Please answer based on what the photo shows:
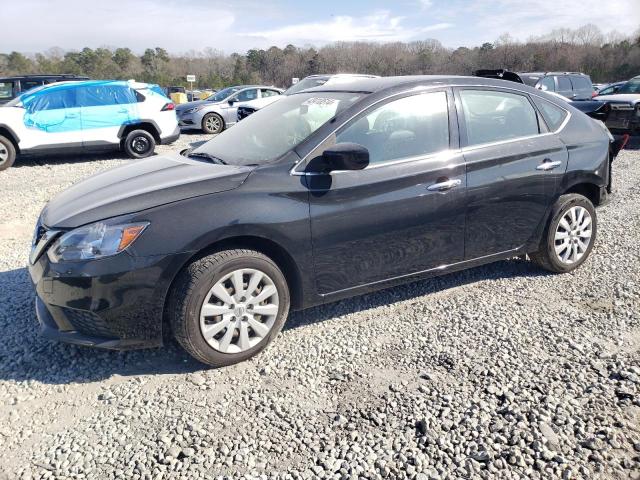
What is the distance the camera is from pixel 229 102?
15.9 metres

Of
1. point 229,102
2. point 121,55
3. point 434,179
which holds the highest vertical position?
point 121,55

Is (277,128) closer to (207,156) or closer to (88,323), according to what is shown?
(207,156)

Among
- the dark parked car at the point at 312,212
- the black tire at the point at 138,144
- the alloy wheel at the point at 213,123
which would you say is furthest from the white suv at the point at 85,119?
the dark parked car at the point at 312,212

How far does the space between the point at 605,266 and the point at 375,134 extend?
8.70 ft

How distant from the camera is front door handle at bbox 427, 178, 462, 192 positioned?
11.9ft

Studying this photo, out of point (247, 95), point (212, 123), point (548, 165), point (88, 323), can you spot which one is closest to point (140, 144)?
point (212, 123)

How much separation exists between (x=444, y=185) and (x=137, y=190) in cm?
207

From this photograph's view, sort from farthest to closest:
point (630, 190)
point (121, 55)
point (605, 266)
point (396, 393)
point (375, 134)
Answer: point (121, 55)
point (630, 190)
point (605, 266)
point (375, 134)
point (396, 393)

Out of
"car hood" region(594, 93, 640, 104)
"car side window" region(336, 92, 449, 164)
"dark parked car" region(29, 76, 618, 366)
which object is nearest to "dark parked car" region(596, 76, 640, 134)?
"car hood" region(594, 93, 640, 104)

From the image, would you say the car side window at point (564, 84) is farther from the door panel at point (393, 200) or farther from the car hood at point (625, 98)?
the door panel at point (393, 200)

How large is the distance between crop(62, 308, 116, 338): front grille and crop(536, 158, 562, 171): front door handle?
3.36 m

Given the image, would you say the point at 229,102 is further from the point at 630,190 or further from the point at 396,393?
the point at 396,393

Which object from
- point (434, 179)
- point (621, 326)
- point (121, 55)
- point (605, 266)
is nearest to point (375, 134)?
point (434, 179)

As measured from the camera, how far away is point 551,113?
434 centimetres
